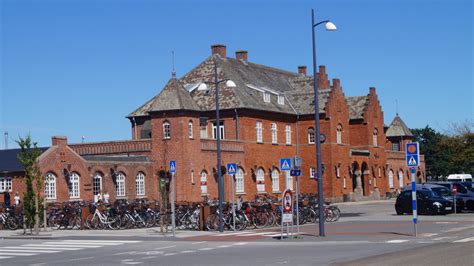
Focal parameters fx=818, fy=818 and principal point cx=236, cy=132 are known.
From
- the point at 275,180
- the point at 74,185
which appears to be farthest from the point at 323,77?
the point at 74,185

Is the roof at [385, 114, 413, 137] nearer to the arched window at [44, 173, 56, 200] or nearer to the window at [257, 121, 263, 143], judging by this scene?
the window at [257, 121, 263, 143]

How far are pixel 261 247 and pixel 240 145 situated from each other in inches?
1564

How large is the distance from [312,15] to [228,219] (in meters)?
9.44

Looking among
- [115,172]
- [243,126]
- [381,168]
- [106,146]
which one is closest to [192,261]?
[115,172]

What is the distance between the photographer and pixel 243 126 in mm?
64938

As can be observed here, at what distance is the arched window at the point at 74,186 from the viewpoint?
49731mm

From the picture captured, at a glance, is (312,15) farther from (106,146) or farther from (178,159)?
(106,146)

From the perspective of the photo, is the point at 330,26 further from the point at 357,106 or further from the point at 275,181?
the point at 357,106

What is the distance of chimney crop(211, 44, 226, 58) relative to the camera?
72.8 meters

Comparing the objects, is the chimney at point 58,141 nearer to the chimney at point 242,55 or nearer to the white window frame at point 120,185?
the white window frame at point 120,185

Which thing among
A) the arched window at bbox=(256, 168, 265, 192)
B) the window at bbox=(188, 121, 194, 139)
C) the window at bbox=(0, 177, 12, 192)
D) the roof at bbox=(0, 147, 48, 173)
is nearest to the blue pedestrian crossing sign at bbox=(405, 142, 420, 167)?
the roof at bbox=(0, 147, 48, 173)

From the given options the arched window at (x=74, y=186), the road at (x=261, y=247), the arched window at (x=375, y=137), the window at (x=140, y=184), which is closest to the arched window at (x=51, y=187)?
the arched window at (x=74, y=186)

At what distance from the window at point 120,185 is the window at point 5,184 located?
7.21 meters

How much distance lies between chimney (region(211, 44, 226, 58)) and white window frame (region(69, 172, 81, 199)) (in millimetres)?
25949
